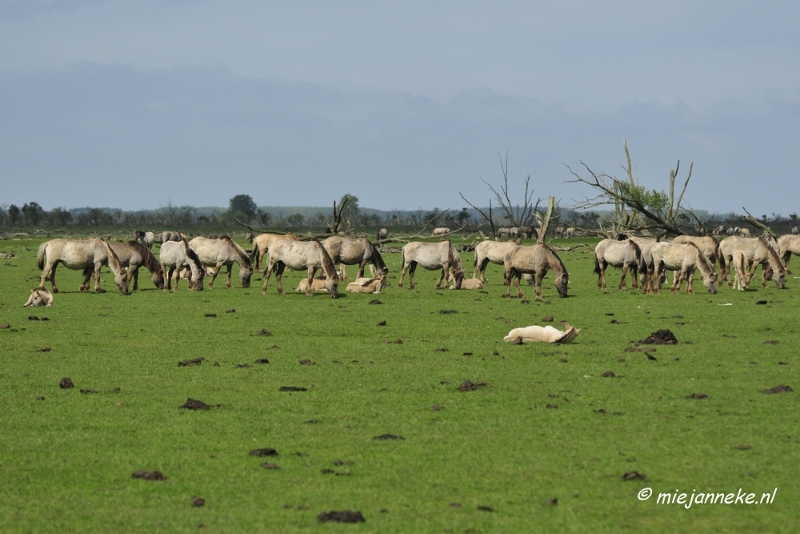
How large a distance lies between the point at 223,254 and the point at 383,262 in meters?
5.37

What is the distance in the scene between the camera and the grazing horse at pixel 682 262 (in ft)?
93.2

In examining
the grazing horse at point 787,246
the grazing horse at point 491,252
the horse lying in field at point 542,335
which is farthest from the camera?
the grazing horse at point 787,246

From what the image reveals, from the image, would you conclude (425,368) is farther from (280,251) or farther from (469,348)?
(280,251)

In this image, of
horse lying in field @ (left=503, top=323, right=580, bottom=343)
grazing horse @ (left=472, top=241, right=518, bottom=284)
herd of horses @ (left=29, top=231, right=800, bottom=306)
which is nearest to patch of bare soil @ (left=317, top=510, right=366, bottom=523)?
horse lying in field @ (left=503, top=323, right=580, bottom=343)

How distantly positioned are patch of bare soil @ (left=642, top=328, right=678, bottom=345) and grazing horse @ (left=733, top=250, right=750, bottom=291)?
1325cm

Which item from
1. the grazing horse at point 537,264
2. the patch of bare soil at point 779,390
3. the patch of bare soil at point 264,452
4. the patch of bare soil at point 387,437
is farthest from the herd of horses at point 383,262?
the patch of bare soil at point 264,452

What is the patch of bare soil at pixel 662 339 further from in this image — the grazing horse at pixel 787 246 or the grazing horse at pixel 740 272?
the grazing horse at pixel 787 246

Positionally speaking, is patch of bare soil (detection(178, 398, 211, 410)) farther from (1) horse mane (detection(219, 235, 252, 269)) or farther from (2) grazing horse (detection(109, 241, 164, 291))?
(1) horse mane (detection(219, 235, 252, 269))

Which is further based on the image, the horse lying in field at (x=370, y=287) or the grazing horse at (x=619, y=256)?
the grazing horse at (x=619, y=256)

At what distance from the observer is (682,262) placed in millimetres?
28578

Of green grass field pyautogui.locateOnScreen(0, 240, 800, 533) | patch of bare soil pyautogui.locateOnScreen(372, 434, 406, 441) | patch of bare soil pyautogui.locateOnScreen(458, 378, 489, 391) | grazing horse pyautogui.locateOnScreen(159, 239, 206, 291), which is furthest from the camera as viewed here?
grazing horse pyautogui.locateOnScreen(159, 239, 206, 291)

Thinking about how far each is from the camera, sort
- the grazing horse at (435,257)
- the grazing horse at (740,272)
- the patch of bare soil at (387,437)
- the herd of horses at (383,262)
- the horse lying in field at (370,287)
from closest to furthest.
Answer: the patch of bare soil at (387,437) → the herd of horses at (383,262) → the horse lying in field at (370,287) → the grazing horse at (740,272) → the grazing horse at (435,257)

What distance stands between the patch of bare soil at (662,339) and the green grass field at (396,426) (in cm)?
32

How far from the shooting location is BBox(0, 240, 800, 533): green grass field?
7.79 meters
